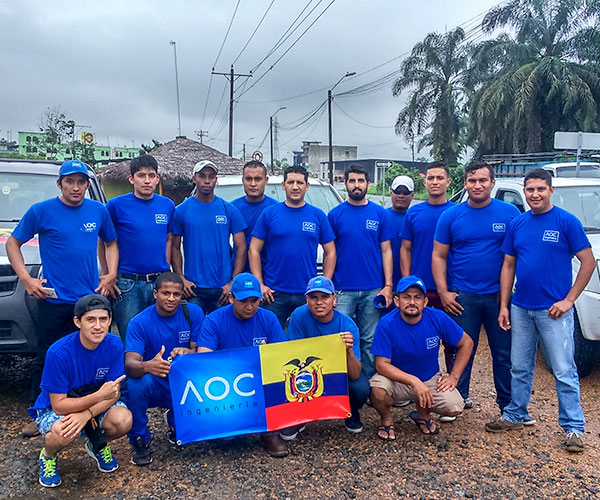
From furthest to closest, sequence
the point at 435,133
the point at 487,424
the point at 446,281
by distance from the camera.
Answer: the point at 435,133 < the point at 446,281 < the point at 487,424

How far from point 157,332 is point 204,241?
3.33 feet

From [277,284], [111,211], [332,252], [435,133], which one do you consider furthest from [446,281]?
[435,133]

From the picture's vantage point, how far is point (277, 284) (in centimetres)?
464

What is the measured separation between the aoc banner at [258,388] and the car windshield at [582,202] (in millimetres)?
3403

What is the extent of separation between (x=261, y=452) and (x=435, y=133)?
28.9 m

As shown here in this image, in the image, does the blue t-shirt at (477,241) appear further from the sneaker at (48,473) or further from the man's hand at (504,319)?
the sneaker at (48,473)

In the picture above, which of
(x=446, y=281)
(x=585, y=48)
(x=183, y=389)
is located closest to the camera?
(x=183, y=389)

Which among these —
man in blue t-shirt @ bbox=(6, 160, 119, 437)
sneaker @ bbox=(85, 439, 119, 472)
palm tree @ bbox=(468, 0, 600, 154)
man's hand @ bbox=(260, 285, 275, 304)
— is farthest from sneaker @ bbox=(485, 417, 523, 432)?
palm tree @ bbox=(468, 0, 600, 154)

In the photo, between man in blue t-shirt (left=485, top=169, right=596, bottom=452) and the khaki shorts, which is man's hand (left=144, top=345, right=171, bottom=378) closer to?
the khaki shorts

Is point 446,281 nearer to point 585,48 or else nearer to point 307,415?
point 307,415

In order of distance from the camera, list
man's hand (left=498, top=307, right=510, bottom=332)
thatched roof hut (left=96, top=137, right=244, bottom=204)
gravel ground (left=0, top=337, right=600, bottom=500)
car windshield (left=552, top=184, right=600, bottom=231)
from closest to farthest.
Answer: gravel ground (left=0, top=337, right=600, bottom=500) < man's hand (left=498, top=307, right=510, bottom=332) < car windshield (left=552, top=184, right=600, bottom=231) < thatched roof hut (left=96, top=137, right=244, bottom=204)

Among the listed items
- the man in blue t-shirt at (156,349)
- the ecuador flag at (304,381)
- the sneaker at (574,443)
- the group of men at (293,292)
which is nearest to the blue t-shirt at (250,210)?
the group of men at (293,292)

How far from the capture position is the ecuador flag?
3.96m

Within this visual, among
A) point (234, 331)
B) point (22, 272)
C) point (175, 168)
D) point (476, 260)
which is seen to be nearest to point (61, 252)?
point (22, 272)
